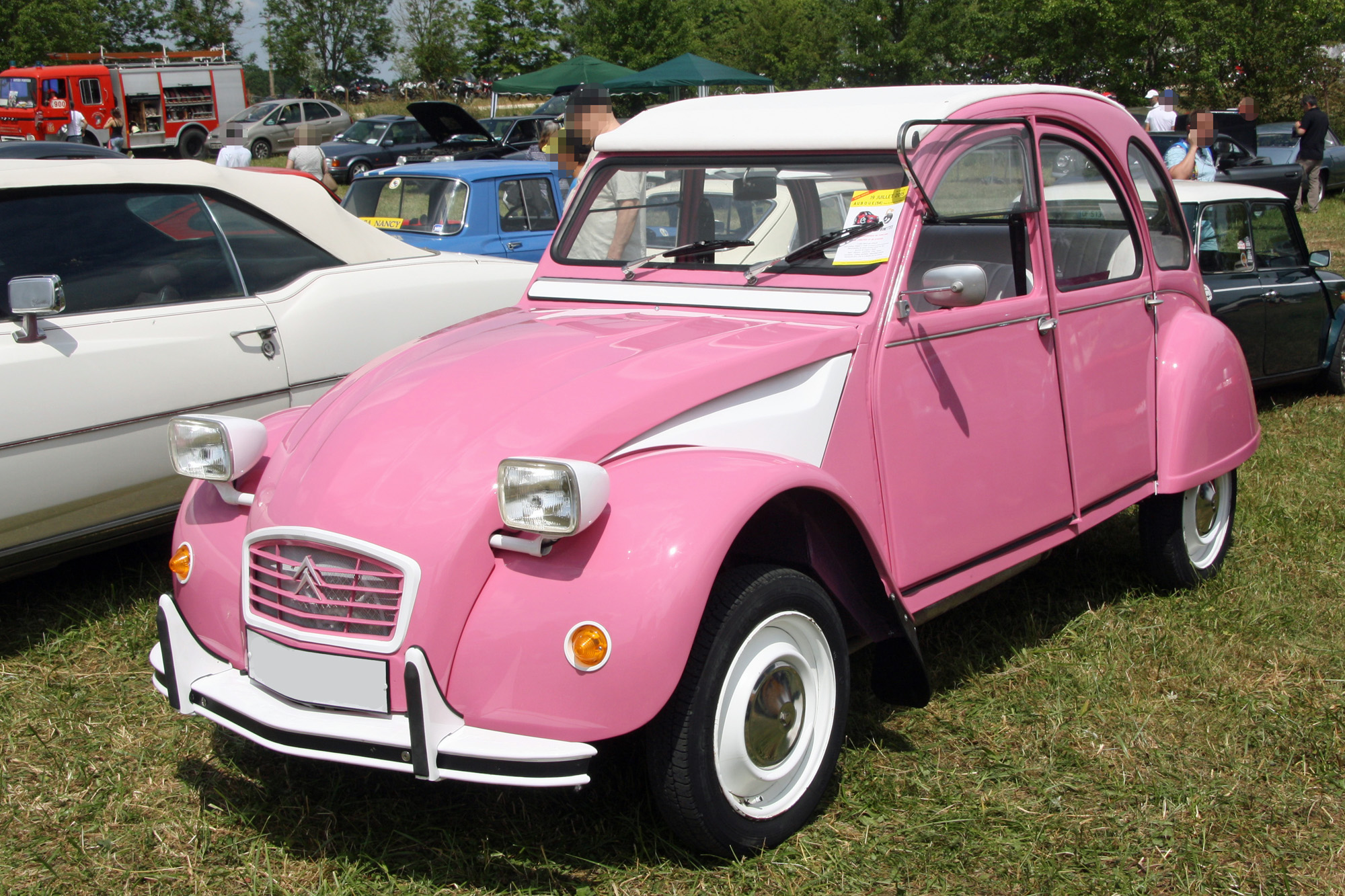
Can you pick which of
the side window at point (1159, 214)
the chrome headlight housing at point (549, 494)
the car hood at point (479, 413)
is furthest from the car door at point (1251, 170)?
the chrome headlight housing at point (549, 494)

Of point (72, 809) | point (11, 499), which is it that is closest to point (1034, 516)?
point (72, 809)

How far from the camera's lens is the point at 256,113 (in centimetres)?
3372

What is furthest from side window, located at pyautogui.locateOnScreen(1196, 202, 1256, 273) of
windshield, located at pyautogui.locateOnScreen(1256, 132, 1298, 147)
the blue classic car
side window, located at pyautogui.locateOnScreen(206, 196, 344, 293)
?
windshield, located at pyautogui.locateOnScreen(1256, 132, 1298, 147)

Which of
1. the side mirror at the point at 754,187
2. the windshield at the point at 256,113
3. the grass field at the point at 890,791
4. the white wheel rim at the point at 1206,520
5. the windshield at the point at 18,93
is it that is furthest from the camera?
the windshield at the point at 256,113

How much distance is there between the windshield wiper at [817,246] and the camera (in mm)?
3412

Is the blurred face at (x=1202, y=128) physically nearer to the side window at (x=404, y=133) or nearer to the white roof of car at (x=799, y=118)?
the white roof of car at (x=799, y=118)

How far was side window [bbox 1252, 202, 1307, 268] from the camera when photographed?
24.8 ft

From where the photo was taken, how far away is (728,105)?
3.94 m

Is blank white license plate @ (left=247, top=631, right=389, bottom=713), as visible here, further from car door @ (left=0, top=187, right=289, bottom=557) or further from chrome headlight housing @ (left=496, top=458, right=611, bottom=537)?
car door @ (left=0, top=187, right=289, bottom=557)

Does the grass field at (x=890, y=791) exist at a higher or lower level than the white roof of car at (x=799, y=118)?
lower

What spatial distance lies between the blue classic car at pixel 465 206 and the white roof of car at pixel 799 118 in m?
5.75

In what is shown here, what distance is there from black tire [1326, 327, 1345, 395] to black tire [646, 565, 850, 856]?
6.74 meters

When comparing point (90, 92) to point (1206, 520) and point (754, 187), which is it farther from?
point (1206, 520)

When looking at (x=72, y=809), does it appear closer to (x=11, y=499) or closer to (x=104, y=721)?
(x=104, y=721)
